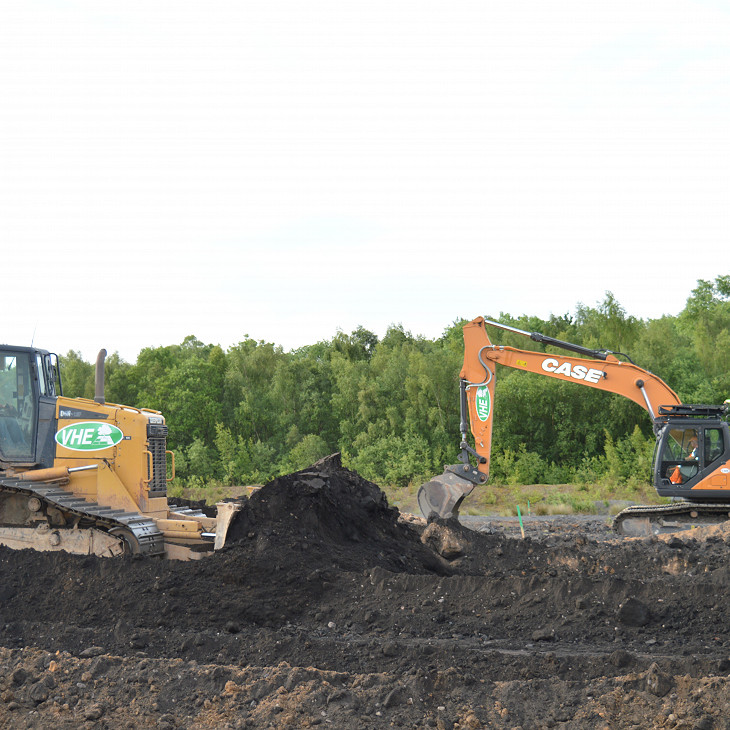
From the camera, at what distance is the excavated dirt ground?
5.32 meters

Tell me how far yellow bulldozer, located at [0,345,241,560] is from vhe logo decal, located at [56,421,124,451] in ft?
0.04

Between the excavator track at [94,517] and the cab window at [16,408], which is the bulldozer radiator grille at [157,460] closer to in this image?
the excavator track at [94,517]

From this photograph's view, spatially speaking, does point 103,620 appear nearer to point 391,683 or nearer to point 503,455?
point 391,683

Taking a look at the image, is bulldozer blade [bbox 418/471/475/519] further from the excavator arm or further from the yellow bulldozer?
the yellow bulldozer

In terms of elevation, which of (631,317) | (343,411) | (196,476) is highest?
(631,317)

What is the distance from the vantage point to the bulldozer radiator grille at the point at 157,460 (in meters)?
10.2

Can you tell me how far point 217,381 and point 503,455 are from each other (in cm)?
1081

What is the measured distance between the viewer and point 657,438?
47.1ft

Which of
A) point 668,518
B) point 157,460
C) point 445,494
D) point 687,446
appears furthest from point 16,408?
point 668,518

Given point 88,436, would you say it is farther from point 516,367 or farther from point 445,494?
point 516,367

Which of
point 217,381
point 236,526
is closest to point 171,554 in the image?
point 236,526

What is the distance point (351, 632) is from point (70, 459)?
4570mm

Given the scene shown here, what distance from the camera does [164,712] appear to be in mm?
5414

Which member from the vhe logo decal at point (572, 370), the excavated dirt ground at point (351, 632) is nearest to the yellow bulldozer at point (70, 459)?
the excavated dirt ground at point (351, 632)
